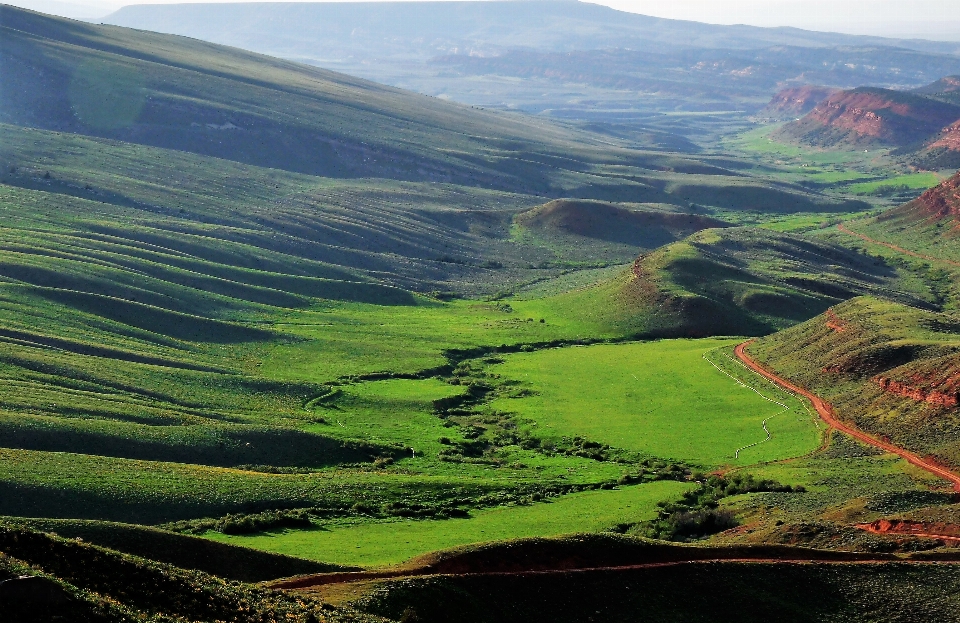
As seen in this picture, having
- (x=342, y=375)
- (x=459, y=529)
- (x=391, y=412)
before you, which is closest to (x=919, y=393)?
(x=459, y=529)

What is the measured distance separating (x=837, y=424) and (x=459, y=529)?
3189 cm

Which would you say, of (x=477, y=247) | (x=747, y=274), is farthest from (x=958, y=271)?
(x=477, y=247)

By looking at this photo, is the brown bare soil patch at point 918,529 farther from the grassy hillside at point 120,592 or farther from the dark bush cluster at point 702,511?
the grassy hillside at point 120,592

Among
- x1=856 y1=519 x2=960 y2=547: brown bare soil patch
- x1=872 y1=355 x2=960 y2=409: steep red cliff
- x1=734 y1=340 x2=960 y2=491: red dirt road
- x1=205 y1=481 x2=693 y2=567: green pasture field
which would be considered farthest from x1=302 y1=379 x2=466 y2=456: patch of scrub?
x1=856 y1=519 x2=960 y2=547: brown bare soil patch

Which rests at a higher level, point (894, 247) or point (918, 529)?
point (894, 247)

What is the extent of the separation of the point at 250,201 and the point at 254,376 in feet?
265

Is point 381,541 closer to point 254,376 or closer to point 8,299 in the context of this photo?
point 254,376

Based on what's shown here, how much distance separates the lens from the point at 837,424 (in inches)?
3044

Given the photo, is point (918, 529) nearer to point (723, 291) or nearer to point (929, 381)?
point (929, 381)

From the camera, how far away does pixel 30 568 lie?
30578 mm

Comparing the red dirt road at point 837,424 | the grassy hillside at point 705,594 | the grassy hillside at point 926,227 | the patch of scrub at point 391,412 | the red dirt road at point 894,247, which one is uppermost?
the grassy hillside at point 926,227

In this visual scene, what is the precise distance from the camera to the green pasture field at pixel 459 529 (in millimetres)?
52125

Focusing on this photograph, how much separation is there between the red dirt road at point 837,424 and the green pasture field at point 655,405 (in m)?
1.61

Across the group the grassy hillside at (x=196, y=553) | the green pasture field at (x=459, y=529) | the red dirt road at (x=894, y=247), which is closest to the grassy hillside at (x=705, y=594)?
the grassy hillside at (x=196, y=553)
